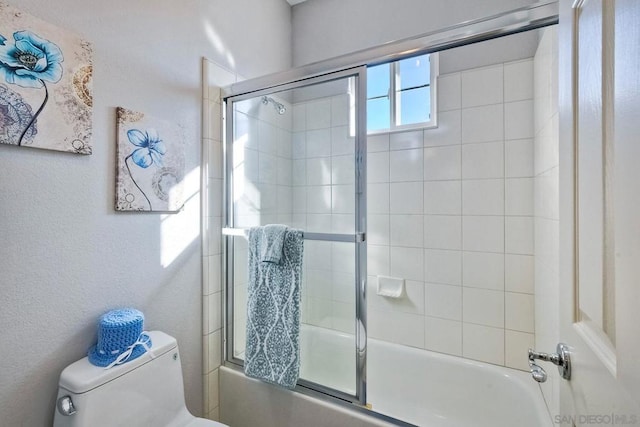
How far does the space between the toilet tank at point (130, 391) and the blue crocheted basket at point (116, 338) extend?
0.03m

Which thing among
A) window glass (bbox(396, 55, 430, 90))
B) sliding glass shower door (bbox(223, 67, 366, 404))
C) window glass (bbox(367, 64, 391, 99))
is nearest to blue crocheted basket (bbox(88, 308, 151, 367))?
sliding glass shower door (bbox(223, 67, 366, 404))

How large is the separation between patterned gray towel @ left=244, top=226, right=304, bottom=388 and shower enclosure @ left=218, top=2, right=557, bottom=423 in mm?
109

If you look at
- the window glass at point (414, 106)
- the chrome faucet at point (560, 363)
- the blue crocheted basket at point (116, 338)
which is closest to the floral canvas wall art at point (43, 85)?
the blue crocheted basket at point (116, 338)

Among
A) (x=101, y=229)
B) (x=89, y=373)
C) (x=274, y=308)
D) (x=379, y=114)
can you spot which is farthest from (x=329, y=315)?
(x=379, y=114)

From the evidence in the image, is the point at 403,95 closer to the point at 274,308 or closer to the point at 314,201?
the point at 314,201

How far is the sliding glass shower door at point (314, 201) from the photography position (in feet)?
4.20

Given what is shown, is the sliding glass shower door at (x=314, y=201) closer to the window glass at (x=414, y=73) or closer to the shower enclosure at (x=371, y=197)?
the shower enclosure at (x=371, y=197)

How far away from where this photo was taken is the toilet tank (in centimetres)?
92

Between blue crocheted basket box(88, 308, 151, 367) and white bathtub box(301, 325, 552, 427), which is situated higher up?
blue crocheted basket box(88, 308, 151, 367)

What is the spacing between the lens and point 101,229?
1.10 m

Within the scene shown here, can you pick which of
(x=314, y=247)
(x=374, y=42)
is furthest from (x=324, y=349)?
(x=374, y=42)

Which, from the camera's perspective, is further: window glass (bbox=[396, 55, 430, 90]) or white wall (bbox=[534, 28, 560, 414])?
window glass (bbox=[396, 55, 430, 90])

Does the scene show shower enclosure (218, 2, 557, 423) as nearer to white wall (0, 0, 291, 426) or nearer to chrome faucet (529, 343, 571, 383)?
white wall (0, 0, 291, 426)

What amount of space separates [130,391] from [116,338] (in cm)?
20
